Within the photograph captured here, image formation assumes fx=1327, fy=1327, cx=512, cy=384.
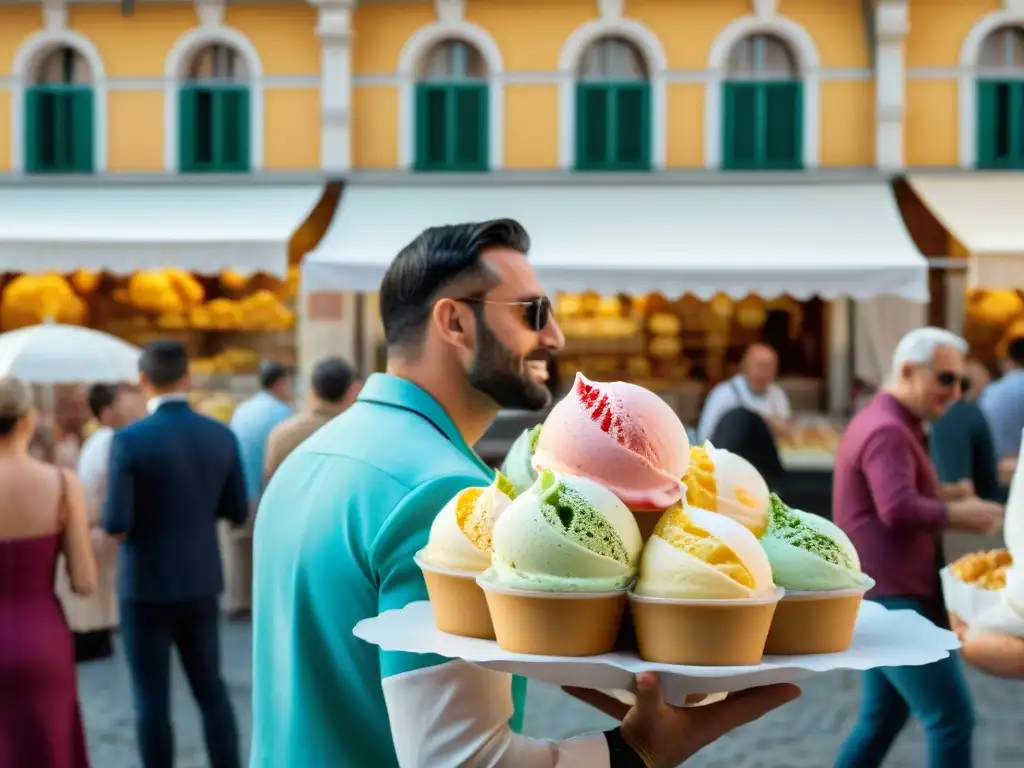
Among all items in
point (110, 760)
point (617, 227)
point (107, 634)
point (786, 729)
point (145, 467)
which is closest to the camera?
point (145, 467)

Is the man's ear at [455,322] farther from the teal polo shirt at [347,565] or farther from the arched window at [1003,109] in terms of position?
the arched window at [1003,109]

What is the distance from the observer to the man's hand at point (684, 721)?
2.03 metres

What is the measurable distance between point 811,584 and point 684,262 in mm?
10309

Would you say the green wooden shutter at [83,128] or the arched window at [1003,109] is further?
the green wooden shutter at [83,128]

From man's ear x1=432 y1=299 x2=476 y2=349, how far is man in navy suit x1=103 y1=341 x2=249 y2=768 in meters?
3.68

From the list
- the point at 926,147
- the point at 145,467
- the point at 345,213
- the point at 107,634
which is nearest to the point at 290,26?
the point at 345,213

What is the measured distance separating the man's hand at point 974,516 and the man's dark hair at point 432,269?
328 centimetres

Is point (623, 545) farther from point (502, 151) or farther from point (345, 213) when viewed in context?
point (502, 151)

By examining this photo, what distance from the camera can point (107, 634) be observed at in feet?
29.7

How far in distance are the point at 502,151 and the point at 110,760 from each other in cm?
978

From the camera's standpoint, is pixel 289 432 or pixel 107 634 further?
pixel 107 634

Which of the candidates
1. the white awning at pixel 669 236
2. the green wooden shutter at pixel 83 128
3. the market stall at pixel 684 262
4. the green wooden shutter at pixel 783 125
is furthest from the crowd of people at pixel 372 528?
the green wooden shutter at pixel 83 128

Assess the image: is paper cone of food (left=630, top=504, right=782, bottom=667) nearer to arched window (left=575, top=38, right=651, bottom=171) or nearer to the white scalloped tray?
the white scalloped tray

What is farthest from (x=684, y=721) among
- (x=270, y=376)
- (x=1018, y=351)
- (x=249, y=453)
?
(x=1018, y=351)
